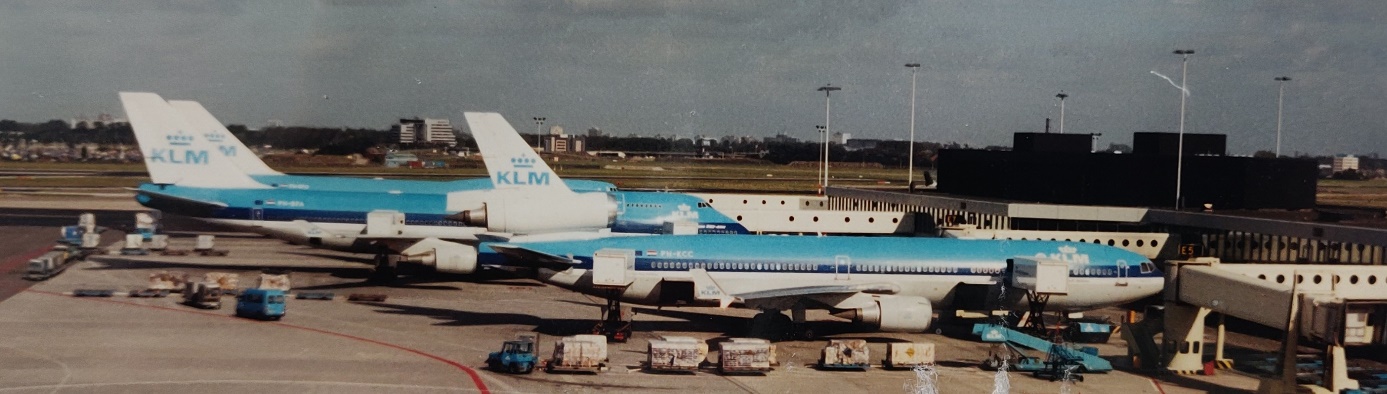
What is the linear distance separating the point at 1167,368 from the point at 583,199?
83.1 ft

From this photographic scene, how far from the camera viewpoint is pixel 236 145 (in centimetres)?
7175

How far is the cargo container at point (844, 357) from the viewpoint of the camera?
1341 inches

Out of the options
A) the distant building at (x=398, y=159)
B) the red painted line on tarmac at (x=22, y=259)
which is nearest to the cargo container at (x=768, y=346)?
the red painted line on tarmac at (x=22, y=259)

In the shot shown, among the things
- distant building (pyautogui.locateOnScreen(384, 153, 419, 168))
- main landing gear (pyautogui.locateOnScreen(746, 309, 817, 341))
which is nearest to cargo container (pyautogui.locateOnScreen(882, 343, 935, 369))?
main landing gear (pyautogui.locateOnScreen(746, 309, 817, 341))

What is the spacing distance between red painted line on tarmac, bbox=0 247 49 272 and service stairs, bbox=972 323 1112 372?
147 feet

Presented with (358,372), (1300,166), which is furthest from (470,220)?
(1300,166)

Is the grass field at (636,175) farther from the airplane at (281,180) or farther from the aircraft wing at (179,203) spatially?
the aircraft wing at (179,203)

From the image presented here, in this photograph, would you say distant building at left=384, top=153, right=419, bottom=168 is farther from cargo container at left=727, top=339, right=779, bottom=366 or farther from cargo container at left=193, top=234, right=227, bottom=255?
cargo container at left=727, top=339, right=779, bottom=366

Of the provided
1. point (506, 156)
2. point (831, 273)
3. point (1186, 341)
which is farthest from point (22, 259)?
point (1186, 341)

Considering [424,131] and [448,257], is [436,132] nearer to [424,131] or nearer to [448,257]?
[424,131]

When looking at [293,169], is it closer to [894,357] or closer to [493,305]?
[493,305]

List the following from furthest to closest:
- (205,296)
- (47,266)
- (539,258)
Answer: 1. (47,266)
2. (205,296)
3. (539,258)

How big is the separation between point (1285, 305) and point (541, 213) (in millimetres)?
28203

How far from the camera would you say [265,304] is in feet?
137
